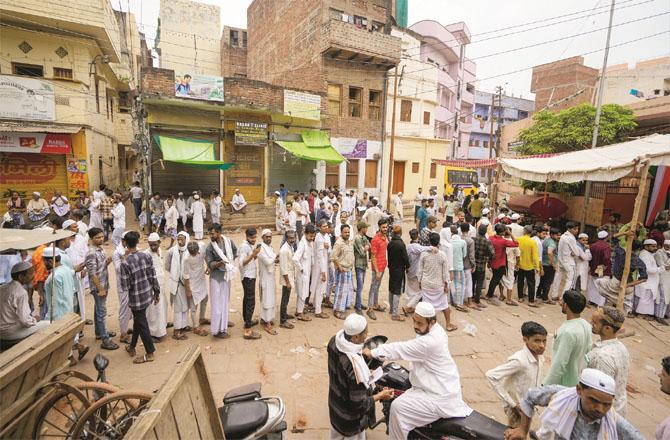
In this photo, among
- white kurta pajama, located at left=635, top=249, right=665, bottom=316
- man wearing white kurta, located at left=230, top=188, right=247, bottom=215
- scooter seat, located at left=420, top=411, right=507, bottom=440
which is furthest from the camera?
man wearing white kurta, located at left=230, top=188, right=247, bottom=215

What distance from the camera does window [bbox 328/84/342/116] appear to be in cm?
1800

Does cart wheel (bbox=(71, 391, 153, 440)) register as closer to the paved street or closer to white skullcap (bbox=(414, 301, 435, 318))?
the paved street

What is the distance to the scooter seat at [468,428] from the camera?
110 inches

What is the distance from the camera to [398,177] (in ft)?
69.5

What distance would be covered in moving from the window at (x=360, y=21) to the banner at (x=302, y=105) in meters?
5.64

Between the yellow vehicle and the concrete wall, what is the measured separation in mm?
20714

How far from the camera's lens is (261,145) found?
1552cm

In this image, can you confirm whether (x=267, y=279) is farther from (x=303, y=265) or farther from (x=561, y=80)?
(x=561, y=80)

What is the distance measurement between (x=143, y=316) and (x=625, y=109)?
58.9 ft

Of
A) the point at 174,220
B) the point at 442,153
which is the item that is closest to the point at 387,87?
the point at 442,153

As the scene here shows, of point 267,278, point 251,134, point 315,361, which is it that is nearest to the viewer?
point 315,361

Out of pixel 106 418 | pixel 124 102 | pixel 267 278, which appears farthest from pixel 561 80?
pixel 106 418

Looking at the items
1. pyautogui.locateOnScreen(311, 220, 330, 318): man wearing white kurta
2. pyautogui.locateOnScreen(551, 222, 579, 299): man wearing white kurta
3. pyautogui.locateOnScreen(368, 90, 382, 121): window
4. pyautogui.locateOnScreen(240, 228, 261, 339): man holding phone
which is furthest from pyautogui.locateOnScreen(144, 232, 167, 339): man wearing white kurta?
pyautogui.locateOnScreen(368, 90, 382, 121): window

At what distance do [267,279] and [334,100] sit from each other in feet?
47.0
